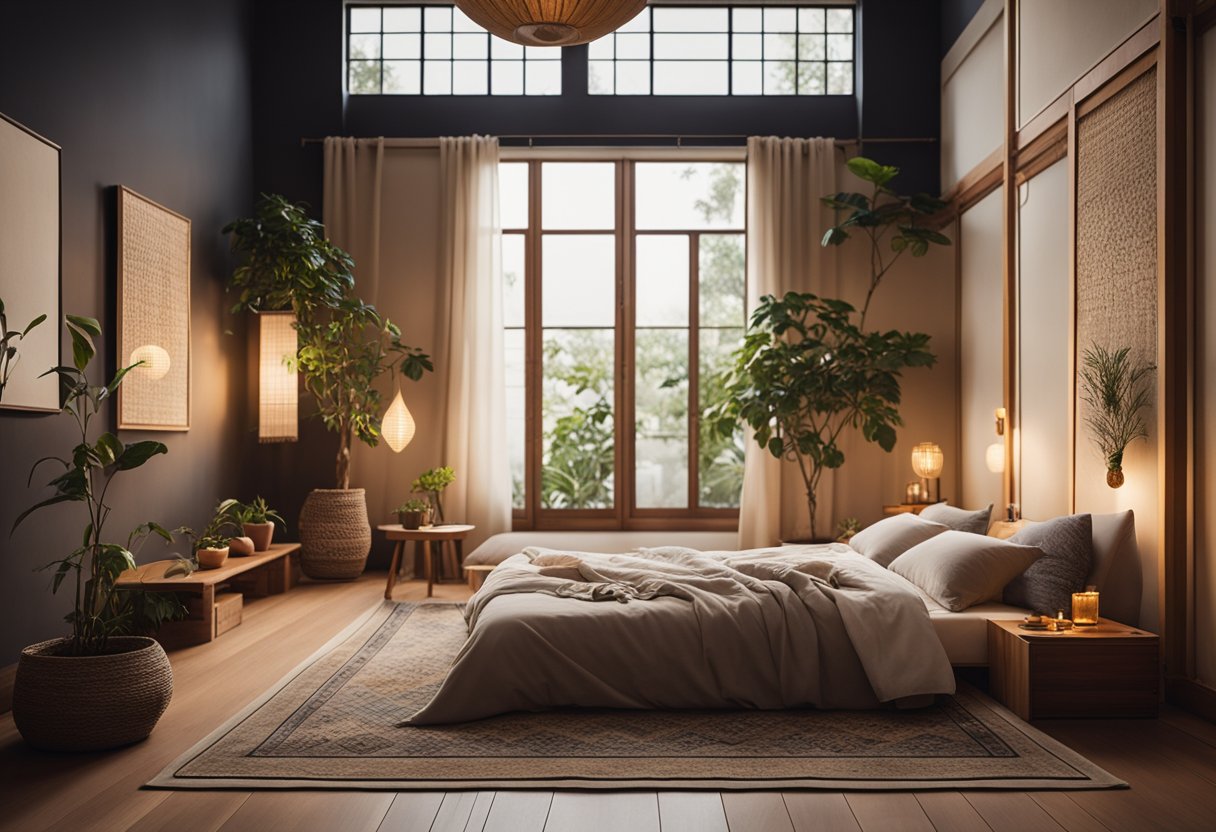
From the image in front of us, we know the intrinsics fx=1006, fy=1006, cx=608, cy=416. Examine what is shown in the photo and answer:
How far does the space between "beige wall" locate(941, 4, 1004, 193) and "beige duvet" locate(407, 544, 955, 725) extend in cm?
373

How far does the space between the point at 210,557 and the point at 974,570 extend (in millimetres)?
3961

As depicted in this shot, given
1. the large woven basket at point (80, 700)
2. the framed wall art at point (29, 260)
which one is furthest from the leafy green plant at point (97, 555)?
the framed wall art at point (29, 260)

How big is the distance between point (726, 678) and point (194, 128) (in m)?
5.02

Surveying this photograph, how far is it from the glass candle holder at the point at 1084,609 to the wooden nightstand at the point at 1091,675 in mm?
129

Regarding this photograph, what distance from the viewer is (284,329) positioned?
7.10 m

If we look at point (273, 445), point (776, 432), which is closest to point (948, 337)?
point (776, 432)

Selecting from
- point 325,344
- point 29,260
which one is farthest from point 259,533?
point 29,260

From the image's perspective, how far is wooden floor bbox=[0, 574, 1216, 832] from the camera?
9.05ft

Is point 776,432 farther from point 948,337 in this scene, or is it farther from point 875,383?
point 948,337

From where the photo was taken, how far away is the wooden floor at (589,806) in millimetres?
2760

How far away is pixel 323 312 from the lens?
7.71m

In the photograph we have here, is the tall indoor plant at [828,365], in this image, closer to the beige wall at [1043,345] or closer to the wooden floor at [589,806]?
the beige wall at [1043,345]

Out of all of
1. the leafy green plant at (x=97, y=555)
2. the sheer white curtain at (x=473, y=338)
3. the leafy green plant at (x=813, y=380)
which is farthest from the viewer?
the sheer white curtain at (x=473, y=338)

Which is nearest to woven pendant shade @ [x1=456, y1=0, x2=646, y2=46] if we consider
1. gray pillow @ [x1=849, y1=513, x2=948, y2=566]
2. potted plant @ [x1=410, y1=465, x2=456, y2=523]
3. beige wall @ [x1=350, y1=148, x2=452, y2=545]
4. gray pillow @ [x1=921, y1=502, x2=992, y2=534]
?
gray pillow @ [x1=849, y1=513, x2=948, y2=566]
